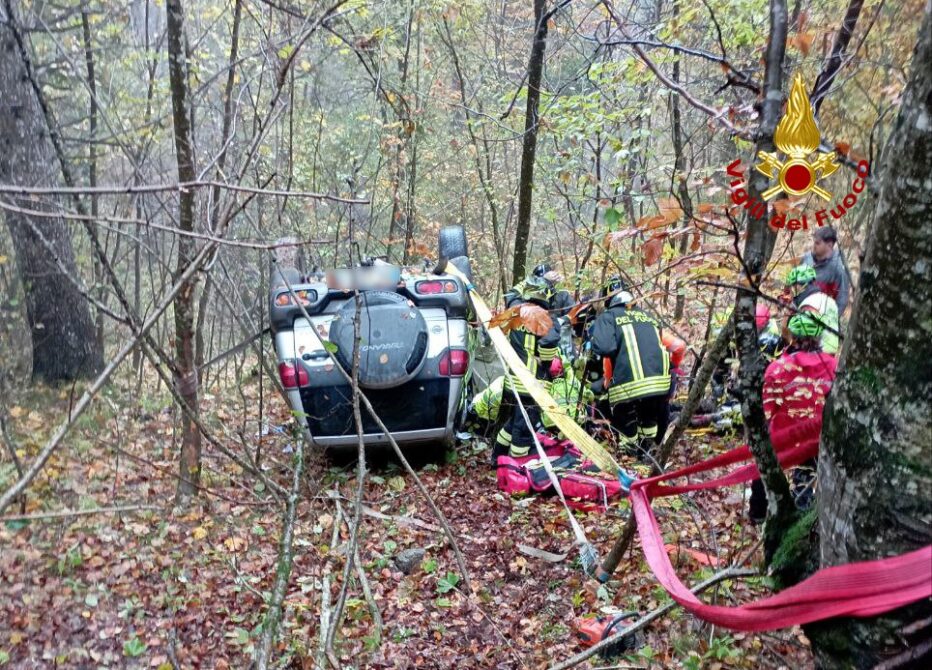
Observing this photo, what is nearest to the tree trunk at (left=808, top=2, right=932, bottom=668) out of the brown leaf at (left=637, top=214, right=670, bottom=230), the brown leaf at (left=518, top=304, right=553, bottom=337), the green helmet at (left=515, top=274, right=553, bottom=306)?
the brown leaf at (left=637, top=214, right=670, bottom=230)

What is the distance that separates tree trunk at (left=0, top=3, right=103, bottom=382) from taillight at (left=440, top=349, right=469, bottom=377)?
4.22 m

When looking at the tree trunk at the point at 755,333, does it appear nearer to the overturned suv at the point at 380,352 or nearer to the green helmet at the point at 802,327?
the green helmet at the point at 802,327

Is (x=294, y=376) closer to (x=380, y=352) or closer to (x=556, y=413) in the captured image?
(x=380, y=352)

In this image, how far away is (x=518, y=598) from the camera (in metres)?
3.96

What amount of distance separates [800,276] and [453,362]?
8.66 feet

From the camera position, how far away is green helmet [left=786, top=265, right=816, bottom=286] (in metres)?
3.99

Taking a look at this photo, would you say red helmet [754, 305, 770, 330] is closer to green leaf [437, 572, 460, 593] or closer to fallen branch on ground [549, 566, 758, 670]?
fallen branch on ground [549, 566, 758, 670]

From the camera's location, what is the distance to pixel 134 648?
3.53m

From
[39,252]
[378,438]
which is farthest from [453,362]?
[39,252]

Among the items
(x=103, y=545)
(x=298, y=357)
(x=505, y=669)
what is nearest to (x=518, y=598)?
(x=505, y=669)

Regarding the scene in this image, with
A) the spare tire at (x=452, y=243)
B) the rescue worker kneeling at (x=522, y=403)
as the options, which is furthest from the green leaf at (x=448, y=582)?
the spare tire at (x=452, y=243)

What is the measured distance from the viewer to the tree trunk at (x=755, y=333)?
1.67 metres

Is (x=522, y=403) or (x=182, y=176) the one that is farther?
(x=522, y=403)

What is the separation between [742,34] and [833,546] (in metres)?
4.37
